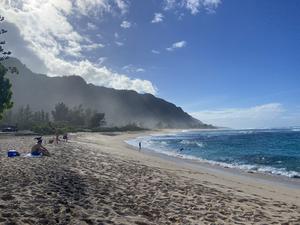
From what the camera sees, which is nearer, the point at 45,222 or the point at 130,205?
the point at 45,222

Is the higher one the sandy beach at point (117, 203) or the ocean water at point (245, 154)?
the sandy beach at point (117, 203)

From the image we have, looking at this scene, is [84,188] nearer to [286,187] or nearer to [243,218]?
[243,218]

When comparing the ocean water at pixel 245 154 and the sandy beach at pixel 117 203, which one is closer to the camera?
the sandy beach at pixel 117 203

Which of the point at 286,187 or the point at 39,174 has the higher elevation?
the point at 39,174

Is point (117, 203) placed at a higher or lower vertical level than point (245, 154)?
higher

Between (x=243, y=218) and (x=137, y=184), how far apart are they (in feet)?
17.5

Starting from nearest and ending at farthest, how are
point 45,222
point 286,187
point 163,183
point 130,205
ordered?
point 45,222, point 130,205, point 163,183, point 286,187

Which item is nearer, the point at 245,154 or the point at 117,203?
the point at 117,203

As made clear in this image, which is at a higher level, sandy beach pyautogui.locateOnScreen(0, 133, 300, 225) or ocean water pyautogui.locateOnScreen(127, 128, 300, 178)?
sandy beach pyautogui.locateOnScreen(0, 133, 300, 225)

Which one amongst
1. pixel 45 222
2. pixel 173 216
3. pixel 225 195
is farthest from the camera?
pixel 225 195

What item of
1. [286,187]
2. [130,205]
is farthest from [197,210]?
[286,187]

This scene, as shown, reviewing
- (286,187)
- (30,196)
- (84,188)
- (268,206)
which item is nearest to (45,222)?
(30,196)

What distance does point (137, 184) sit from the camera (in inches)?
540

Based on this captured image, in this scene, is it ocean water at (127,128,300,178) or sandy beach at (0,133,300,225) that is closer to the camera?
sandy beach at (0,133,300,225)
